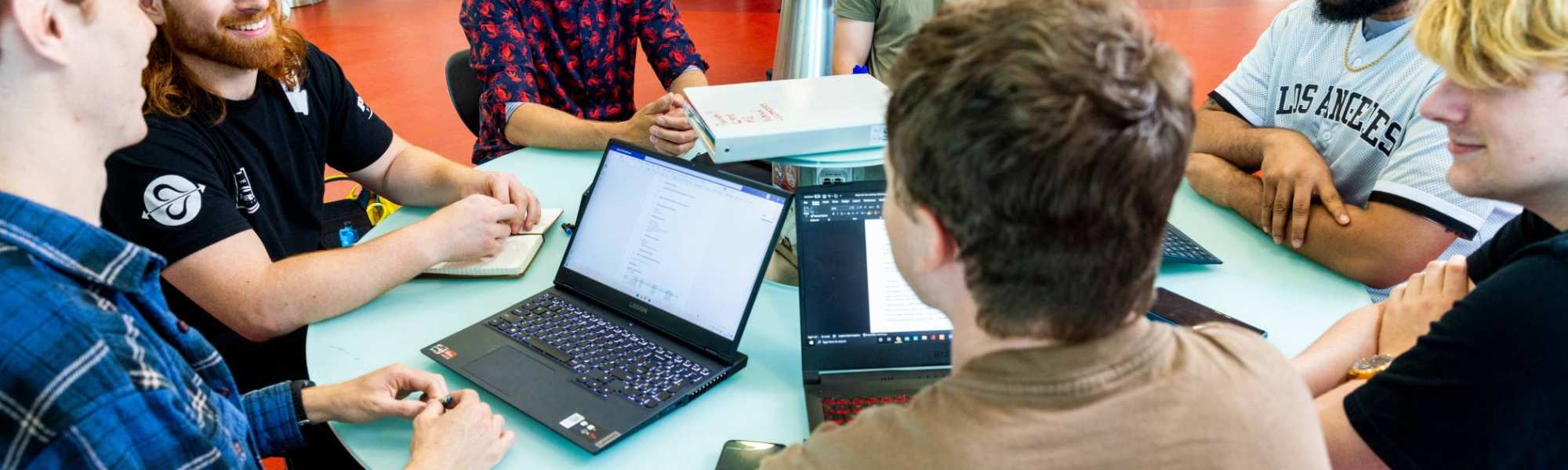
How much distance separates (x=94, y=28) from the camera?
0.91m

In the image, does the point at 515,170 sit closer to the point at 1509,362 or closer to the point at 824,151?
the point at 824,151

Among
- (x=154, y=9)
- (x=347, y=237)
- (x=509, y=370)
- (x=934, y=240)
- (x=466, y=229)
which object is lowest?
(x=347, y=237)

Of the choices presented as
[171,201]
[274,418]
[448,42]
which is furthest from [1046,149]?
[448,42]

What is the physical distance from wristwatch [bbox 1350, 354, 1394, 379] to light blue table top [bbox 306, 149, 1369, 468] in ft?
0.35

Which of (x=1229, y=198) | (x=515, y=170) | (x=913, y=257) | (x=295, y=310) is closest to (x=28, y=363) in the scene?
(x=295, y=310)

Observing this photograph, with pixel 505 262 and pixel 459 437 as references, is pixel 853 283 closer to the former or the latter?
pixel 459 437

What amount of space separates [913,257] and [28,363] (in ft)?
2.46

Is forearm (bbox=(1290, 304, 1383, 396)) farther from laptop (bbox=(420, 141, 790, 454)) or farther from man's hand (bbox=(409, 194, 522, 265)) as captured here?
man's hand (bbox=(409, 194, 522, 265))

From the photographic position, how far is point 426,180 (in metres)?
1.88

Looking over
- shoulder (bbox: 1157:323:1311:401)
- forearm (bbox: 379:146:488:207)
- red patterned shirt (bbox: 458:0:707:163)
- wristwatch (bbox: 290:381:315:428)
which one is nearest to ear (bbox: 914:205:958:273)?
shoulder (bbox: 1157:323:1311:401)

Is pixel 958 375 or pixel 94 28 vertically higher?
pixel 94 28

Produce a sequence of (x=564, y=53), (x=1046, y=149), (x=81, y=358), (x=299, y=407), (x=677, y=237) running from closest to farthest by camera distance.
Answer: (x=1046, y=149), (x=81, y=358), (x=299, y=407), (x=677, y=237), (x=564, y=53)

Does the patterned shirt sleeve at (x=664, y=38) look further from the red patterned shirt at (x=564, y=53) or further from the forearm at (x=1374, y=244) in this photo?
the forearm at (x=1374, y=244)

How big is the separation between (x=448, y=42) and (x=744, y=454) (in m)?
5.35
